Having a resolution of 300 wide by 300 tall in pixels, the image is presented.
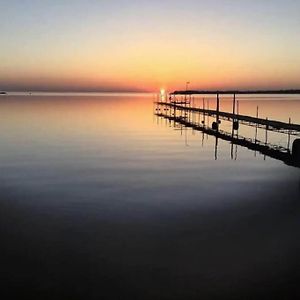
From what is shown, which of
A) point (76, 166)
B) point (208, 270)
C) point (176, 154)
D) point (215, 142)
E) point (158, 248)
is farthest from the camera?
point (215, 142)

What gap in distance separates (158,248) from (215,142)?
31.9 meters

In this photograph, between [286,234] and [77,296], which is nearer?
[77,296]

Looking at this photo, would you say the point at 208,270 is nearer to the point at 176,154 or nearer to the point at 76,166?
the point at 76,166

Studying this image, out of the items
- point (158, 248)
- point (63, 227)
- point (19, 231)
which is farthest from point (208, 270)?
point (19, 231)

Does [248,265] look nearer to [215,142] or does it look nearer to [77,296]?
[77,296]

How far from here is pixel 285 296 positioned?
9.48 metres

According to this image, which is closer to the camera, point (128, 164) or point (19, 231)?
point (19, 231)

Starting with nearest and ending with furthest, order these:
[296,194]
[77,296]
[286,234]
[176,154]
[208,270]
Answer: [77,296] < [208,270] < [286,234] < [296,194] < [176,154]

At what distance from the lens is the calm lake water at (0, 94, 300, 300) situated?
9977 millimetres

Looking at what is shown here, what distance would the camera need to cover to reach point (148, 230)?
1373 centimetres

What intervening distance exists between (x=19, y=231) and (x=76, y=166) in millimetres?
12747

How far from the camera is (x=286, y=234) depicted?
13461mm

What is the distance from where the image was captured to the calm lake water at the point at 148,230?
32.7 feet

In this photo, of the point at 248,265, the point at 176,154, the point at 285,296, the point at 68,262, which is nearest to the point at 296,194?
the point at 248,265
